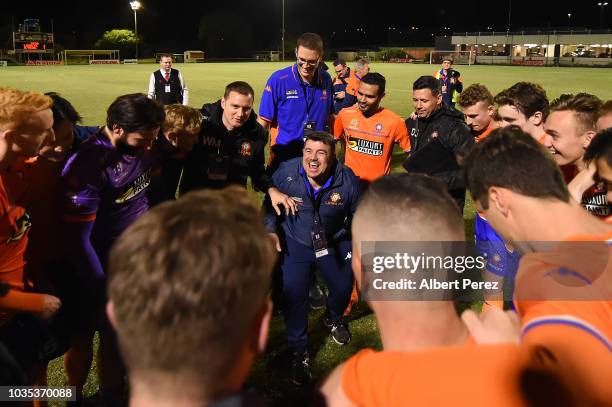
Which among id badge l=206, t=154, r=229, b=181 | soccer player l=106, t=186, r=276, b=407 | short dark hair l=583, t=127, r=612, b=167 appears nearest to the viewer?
soccer player l=106, t=186, r=276, b=407

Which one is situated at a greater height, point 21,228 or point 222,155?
point 222,155

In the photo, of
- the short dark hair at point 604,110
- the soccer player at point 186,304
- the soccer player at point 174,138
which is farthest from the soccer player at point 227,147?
the soccer player at point 186,304

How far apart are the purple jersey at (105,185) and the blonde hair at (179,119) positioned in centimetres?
59

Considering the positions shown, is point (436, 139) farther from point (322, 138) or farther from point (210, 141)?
point (210, 141)

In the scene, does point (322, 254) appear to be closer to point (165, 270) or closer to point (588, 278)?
point (588, 278)

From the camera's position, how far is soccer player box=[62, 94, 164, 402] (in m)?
3.11

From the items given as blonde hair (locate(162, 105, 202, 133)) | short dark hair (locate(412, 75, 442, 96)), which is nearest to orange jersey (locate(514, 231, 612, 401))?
blonde hair (locate(162, 105, 202, 133))

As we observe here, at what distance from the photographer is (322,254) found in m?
4.16

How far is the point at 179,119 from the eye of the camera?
4.29 metres

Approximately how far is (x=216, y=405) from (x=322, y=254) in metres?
3.04

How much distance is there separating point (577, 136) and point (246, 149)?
2775 mm

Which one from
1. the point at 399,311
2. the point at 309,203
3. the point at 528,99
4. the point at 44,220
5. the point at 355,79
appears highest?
the point at 355,79

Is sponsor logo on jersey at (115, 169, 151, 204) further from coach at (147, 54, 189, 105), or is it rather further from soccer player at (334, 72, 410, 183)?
coach at (147, 54, 189, 105)

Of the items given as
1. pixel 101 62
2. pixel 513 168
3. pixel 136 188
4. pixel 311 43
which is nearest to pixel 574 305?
pixel 513 168
